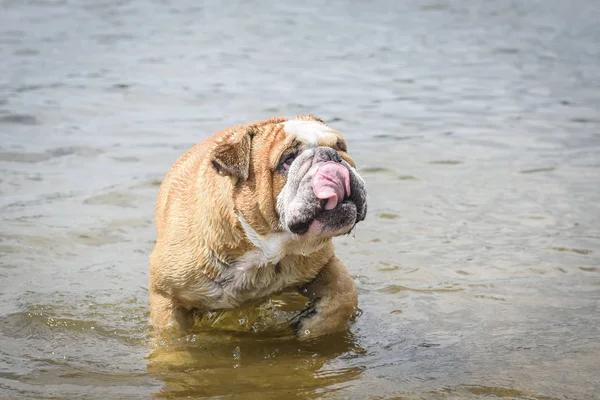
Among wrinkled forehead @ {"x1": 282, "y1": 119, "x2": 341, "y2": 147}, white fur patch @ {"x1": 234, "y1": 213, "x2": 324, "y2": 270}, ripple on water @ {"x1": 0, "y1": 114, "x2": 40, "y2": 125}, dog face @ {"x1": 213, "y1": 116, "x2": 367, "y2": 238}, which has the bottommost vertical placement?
ripple on water @ {"x1": 0, "y1": 114, "x2": 40, "y2": 125}

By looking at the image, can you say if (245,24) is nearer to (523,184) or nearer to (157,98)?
(157,98)

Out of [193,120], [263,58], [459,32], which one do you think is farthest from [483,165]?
[459,32]

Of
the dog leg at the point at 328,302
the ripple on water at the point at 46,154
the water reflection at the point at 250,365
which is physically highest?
the dog leg at the point at 328,302

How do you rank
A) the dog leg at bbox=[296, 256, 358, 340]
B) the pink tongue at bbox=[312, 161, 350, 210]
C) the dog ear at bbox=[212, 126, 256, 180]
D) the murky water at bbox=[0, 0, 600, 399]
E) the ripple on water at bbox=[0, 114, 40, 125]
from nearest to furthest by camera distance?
the pink tongue at bbox=[312, 161, 350, 210]
the dog ear at bbox=[212, 126, 256, 180]
the murky water at bbox=[0, 0, 600, 399]
the dog leg at bbox=[296, 256, 358, 340]
the ripple on water at bbox=[0, 114, 40, 125]

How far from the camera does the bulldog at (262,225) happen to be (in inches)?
197

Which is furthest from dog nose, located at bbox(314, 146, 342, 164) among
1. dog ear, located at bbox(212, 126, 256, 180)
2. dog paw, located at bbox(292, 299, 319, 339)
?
dog paw, located at bbox(292, 299, 319, 339)

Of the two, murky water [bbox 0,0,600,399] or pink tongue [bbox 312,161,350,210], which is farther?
murky water [bbox 0,0,600,399]

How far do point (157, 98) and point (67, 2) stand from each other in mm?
9189

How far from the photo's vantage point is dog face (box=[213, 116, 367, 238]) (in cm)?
492

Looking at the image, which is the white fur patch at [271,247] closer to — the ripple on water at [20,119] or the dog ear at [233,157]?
the dog ear at [233,157]

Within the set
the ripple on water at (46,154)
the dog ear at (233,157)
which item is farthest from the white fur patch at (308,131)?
the ripple on water at (46,154)

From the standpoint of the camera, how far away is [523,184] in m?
9.34

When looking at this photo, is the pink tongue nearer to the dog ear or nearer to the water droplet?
the dog ear

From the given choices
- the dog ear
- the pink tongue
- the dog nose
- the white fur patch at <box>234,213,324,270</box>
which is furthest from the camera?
the white fur patch at <box>234,213,324,270</box>
